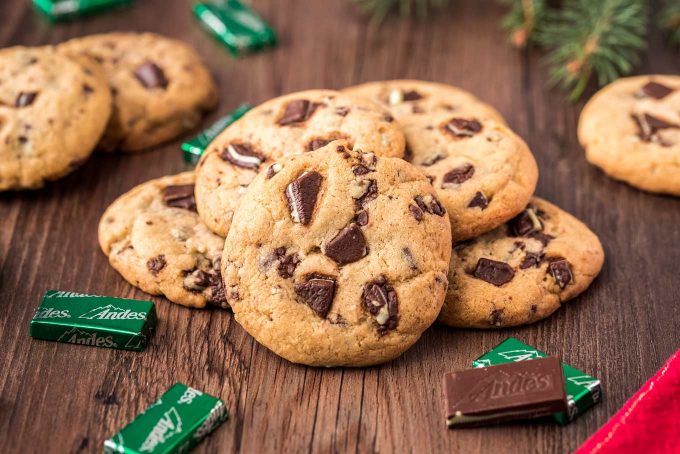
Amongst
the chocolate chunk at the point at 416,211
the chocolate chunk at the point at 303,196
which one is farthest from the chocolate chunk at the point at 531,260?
the chocolate chunk at the point at 303,196

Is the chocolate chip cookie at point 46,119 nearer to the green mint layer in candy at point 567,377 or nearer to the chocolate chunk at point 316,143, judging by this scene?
the chocolate chunk at point 316,143

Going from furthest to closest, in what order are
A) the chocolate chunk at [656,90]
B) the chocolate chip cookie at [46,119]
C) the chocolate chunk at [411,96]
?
the chocolate chunk at [656,90], the chocolate chunk at [411,96], the chocolate chip cookie at [46,119]

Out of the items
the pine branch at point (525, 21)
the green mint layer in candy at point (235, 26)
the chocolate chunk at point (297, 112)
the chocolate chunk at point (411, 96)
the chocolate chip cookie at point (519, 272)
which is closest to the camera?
the chocolate chip cookie at point (519, 272)

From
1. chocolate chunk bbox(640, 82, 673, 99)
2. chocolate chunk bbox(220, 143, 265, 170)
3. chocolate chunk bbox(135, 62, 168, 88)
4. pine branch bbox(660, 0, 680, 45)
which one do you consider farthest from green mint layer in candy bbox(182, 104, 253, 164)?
pine branch bbox(660, 0, 680, 45)

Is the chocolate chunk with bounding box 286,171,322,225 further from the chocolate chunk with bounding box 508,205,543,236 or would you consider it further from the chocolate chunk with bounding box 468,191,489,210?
the chocolate chunk with bounding box 508,205,543,236

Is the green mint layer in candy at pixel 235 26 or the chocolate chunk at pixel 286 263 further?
the green mint layer in candy at pixel 235 26

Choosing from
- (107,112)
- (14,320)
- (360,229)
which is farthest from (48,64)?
(360,229)
